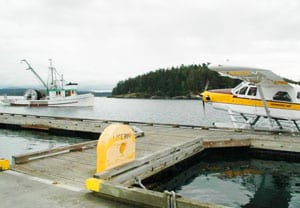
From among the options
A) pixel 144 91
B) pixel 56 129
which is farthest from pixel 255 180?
pixel 144 91

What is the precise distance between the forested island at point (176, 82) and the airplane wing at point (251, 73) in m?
71.8

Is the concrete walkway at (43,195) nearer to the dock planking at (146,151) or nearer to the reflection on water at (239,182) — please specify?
the dock planking at (146,151)

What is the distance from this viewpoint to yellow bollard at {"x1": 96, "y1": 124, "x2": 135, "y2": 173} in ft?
17.5

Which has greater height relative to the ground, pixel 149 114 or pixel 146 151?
pixel 146 151

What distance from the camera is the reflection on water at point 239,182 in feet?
22.7

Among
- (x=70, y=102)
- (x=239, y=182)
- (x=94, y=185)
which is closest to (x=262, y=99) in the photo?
(x=239, y=182)

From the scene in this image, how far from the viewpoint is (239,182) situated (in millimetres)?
8141

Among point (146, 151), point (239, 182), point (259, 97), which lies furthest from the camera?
point (259, 97)

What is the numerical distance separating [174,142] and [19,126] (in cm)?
1331

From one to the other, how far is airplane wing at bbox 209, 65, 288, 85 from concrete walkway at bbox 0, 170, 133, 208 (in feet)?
25.4

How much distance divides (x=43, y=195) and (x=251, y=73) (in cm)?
926

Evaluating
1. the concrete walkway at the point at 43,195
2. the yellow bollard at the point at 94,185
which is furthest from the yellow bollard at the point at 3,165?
the yellow bollard at the point at 94,185

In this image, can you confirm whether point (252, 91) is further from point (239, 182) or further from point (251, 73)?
point (239, 182)

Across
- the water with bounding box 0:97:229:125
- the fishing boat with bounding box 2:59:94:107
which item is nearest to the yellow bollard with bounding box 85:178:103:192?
the water with bounding box 0:97:229:125
